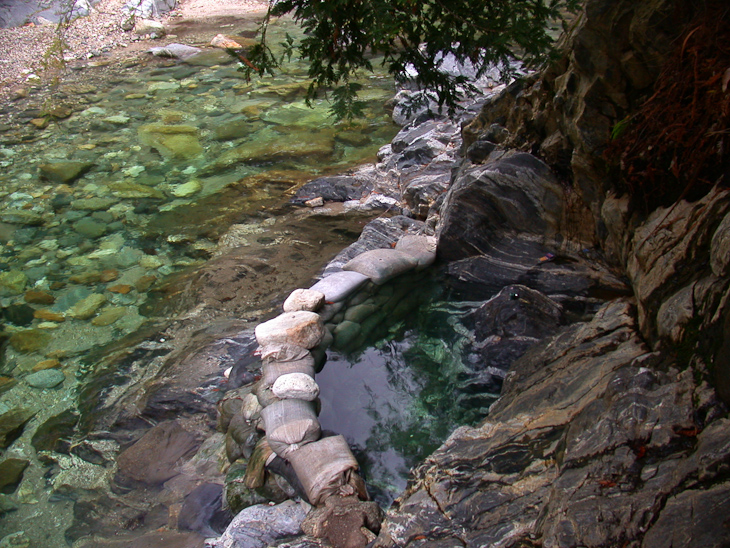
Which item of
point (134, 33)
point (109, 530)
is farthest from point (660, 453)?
point (134, 33)

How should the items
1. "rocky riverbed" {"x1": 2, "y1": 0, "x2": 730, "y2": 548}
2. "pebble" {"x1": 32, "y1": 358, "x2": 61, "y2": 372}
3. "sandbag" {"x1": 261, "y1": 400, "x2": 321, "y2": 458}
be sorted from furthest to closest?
"pebble" {"x1": 32, "y1": 358, "x2": 61, "y2": 372} → "sandbag" {"x1": 261, "y1": 400, "x2": 321, "y2": 458} → "rocky riverbed" {"x1": 2, "y1": 0, "x2": 730, "y2": 548}

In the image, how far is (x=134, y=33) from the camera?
1365 cm

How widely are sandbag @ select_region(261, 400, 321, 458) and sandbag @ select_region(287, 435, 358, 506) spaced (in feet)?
0.17

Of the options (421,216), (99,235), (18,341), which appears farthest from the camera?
(99,235)

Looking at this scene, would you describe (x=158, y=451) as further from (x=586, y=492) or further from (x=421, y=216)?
(x=421, y=216)

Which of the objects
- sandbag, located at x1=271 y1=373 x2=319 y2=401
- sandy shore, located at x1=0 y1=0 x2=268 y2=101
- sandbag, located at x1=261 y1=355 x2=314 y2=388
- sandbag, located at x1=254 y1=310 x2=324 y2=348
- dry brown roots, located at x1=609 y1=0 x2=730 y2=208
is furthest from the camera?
sandy shore, located at x1=0 y1=0 x2=268 y2=101

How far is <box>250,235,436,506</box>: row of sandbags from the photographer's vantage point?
3006mm

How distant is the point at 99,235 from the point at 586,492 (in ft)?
20.0

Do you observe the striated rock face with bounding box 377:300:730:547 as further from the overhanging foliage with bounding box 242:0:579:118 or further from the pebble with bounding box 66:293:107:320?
the pebble with bounding box 66:293:107:320

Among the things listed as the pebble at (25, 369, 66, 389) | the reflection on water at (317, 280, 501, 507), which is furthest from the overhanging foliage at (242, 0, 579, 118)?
the pebble at (25, 369, 66, 389)

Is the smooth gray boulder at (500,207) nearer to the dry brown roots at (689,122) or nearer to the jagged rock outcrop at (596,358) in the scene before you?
the jagged rock outcrop at (596,358)

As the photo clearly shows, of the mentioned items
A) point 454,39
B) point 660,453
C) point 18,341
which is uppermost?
point 454,39

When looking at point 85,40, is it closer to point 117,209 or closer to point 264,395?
point 117,209

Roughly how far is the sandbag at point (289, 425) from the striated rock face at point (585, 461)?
70cm
